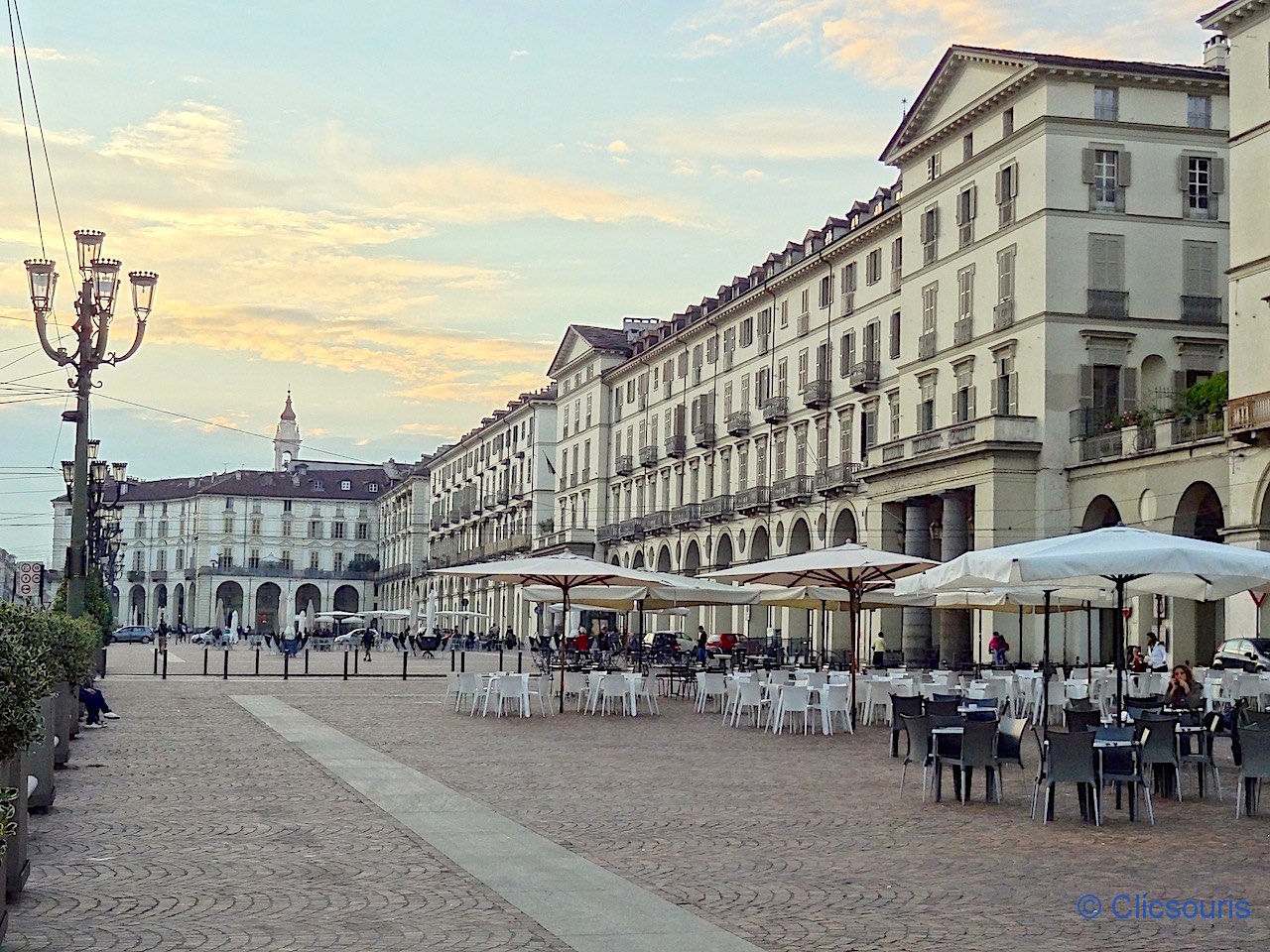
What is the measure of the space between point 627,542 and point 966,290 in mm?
37600

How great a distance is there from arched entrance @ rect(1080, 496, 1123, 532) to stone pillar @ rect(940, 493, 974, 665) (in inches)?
153

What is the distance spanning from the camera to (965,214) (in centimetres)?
4994

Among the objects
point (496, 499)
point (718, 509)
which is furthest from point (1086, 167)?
point (496, 499)

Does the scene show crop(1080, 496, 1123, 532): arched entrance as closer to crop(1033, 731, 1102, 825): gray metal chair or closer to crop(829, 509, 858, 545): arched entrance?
crop(829, 509, 858, 545): arched entrance

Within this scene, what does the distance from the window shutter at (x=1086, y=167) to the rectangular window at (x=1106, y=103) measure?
1.14m

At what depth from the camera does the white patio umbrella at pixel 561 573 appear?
2659cm

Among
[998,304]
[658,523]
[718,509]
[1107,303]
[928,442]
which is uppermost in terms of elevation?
[998,304]

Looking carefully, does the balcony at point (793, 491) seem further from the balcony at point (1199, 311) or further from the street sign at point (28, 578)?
the street sign at point (28, 578)

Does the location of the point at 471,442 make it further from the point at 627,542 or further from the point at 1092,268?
the point at 1092,268

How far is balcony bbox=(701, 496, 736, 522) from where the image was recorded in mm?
69000

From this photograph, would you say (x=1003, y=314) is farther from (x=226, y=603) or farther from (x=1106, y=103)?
(x=226, y=603)

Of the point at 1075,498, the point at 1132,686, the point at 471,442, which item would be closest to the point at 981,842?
the point at 1132,686

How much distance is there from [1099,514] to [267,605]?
11536 cm

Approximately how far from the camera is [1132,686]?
2820cm
